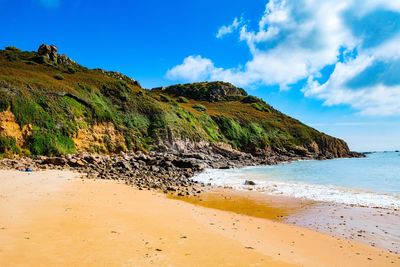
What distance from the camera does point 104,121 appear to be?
5272 cm

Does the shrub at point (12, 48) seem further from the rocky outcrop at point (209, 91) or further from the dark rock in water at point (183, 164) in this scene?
the dark rock in water at point (183, 164)

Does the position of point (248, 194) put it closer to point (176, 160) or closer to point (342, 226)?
point (342, 226)

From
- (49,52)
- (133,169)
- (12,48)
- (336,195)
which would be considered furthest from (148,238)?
(12,48)

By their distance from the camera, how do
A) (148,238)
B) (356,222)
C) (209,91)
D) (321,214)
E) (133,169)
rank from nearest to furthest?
(148,238), (356,222), (321,214), (133,169), (209,91)

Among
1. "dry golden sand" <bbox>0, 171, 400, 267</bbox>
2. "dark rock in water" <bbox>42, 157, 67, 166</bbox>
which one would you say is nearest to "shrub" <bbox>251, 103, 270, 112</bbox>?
"dark rock in water" <bbox>42, 157, 67, 166</bbox>

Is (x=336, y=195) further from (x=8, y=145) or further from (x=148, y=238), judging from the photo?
(x=8, y=145)

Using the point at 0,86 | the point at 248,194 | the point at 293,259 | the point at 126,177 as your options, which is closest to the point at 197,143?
the point at 0,86

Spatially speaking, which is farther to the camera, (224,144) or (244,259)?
(224,144)

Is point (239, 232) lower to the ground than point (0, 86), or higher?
lower

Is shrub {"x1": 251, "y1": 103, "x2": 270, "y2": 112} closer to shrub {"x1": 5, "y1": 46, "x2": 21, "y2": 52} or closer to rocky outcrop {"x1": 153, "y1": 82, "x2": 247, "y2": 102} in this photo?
rocky outcrop {"x1": 153, "y1": 82, "x2": 247, "y2": 102}

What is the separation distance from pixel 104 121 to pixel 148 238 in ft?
150

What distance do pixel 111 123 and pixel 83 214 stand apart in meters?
43.2

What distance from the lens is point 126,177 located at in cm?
2673

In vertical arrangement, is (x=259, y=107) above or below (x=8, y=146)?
above
